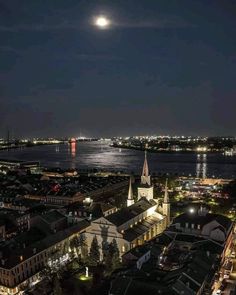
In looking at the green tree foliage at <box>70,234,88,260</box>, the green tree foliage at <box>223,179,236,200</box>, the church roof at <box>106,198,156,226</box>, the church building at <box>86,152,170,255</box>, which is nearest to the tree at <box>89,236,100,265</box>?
the church building at <box>86,152,170,255</box>

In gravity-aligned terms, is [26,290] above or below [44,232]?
below

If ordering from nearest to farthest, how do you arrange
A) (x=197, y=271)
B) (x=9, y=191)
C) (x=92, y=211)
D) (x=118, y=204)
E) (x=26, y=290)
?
(x=197, y=271)
(x=26, y=290)
(x=92, y=211)
(x=118, y=204)
(x=9, y=191)

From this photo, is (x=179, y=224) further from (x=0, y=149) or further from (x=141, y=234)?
(x=0, y=149)

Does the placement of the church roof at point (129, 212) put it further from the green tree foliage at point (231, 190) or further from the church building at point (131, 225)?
the green tree foliage at point (231, 190)

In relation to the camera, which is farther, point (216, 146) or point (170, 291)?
point (216, 146)

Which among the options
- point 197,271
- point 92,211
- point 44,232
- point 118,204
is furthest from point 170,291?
point 118,204

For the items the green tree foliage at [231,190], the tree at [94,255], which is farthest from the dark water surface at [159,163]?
the tree at [94,255]

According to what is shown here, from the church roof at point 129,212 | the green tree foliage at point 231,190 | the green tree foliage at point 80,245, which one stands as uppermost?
the church roof at point 129,212

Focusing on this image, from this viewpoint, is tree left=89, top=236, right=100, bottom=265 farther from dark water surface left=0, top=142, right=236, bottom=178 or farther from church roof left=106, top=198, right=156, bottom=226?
dark water surface left=0, top=142, right=236, bottom=178
